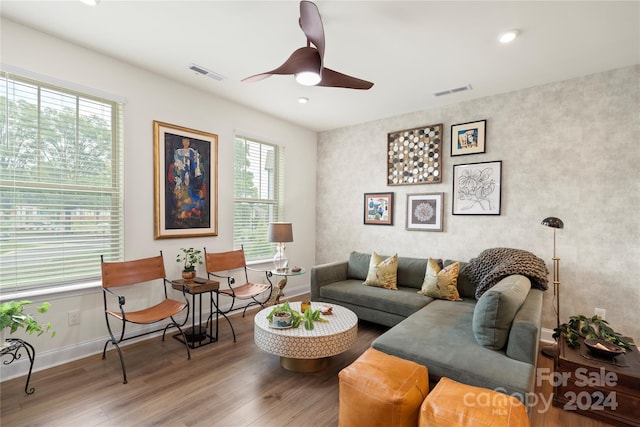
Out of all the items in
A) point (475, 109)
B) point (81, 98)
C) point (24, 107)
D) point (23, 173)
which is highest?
point (475, 109)

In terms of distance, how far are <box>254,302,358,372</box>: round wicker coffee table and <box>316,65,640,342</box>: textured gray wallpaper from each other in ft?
6.78

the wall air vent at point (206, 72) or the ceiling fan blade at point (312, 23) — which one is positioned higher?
the wall air vent at point (206, 72)

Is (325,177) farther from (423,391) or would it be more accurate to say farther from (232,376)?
(423,391)

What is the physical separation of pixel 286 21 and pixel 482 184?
284cm

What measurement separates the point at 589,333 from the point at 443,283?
4.02 feet

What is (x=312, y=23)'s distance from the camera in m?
1.79

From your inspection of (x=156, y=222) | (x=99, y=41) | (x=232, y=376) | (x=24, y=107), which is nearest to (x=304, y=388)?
(x=232, y=376)

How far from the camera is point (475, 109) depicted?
3674 mm

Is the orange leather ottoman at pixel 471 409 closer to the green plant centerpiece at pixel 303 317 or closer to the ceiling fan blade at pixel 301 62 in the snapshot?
the green plant centerpiece at pixel 303 317

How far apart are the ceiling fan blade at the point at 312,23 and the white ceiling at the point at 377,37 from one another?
0.40 meters

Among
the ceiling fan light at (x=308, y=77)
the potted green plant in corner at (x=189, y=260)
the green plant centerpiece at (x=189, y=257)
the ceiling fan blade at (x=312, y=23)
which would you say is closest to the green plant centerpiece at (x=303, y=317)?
the potted green plant in corner at (x=189, y=260)

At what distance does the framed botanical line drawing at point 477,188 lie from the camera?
11.5 feet

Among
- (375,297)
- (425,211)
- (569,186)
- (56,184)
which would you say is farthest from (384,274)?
(56,184)

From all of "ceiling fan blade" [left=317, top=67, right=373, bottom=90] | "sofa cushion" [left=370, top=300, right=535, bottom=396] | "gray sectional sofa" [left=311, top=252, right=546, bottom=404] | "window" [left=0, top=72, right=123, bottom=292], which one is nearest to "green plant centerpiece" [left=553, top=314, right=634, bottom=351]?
"gray sectional sofa" [left=311, top=252, right=546, bottom=404]
